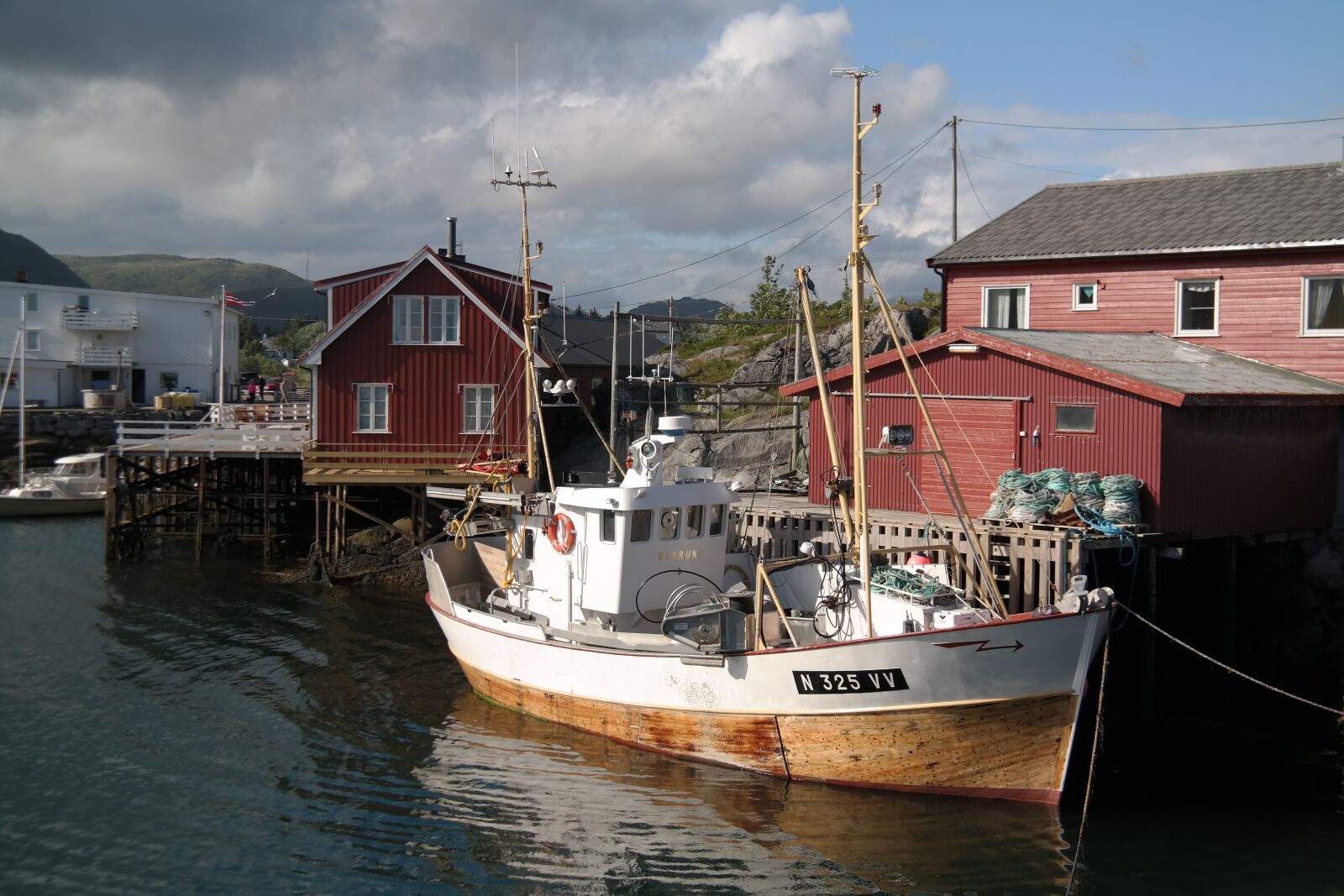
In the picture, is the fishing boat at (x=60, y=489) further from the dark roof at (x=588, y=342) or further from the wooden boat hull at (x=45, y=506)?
the dark roof at (x=588, y=342)

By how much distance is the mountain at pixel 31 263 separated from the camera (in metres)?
158

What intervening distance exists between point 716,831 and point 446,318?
1922 centimetres

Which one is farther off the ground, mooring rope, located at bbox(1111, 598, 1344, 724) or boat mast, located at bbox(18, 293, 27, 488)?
boat mast, located at bbox(18, 293, 27, 488)

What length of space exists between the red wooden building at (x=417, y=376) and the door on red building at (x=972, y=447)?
11.9m

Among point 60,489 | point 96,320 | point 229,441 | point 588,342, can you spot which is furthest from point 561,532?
point 96,320

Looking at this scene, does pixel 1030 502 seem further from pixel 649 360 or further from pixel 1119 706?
pixel 649 360

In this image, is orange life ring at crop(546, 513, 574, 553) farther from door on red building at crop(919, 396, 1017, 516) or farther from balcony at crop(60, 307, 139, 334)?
balcony at crop(60, 307, 139, 334)

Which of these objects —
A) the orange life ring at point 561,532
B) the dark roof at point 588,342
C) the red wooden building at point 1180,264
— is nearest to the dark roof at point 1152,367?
the red wooden building at point 1180,264

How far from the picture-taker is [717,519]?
18016 millimetres

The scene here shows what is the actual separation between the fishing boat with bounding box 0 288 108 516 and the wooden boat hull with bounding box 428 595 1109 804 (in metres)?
30.4

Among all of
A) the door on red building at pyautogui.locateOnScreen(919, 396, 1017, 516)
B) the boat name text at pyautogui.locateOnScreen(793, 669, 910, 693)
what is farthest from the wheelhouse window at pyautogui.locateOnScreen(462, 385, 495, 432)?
the boat name text at pyautogui.locateOnScreen(793, 669, 910, 693)

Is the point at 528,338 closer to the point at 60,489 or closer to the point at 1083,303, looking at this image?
the point at 1083,303

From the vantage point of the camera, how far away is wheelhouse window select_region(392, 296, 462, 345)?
98.1 ft

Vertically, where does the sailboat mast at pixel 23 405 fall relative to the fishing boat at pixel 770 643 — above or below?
above
